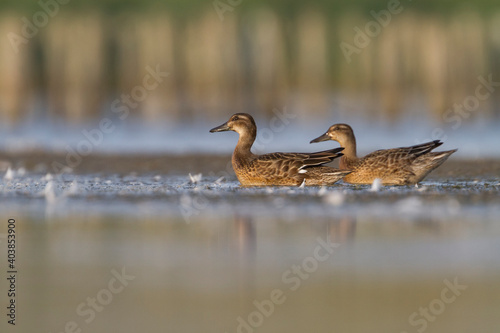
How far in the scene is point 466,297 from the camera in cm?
666

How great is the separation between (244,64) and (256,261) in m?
33.4

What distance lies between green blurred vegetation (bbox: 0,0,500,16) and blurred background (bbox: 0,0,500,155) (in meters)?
0.07

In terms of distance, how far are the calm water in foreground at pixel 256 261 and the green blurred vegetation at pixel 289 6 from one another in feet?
109

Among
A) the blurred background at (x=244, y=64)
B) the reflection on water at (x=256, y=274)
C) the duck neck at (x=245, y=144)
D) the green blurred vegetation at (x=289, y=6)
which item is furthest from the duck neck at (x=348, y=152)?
the green blurred vegetation at (x=289, y=6)

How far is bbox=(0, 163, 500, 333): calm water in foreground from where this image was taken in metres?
6.26

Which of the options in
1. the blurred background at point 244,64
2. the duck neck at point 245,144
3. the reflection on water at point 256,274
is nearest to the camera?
the reflection on water at point 256,274

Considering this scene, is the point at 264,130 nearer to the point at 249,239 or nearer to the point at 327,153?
the point at 327,153

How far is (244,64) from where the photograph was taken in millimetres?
40750

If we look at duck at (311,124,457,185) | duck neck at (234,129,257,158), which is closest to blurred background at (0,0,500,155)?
duck neck at (234,129,257,158)

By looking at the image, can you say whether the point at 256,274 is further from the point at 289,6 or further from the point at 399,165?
the point at 289,6

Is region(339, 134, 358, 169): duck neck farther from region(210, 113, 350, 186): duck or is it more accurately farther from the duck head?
region(210, 113, 350, 186): duck

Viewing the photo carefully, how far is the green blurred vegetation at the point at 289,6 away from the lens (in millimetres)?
44031

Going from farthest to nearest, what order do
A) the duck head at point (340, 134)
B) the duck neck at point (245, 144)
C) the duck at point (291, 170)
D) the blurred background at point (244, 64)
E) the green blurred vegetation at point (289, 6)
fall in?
the green blurred vegetation at point (289, 6), the blurred background at point (244, 64), the duck head at point (340, 134), the duck neck at point (245, 144), the duck at point (291, 170)

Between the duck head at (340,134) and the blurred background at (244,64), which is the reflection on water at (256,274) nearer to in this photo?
the duck head at (340,134)
